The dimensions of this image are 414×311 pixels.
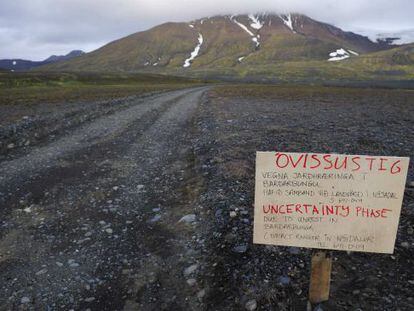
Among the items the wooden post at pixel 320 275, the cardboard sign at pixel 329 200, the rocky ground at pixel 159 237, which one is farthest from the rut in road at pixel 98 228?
the cardboard sign at pixel 329 200

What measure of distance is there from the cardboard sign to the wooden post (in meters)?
0.26

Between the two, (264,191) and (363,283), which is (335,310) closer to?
(363,283)

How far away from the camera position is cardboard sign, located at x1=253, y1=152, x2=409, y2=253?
512 cm

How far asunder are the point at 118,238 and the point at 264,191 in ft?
14.6

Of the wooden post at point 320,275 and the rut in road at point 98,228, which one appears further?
the rut in road at point 98,228

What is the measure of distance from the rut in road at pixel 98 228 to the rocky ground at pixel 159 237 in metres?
0.03

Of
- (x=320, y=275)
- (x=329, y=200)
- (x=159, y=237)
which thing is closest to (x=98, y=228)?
(x=159, y=237)

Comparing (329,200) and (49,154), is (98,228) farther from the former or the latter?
(49,154)

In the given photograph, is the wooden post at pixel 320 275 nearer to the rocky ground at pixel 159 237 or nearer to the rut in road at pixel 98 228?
the rocky ground at pixel 159 237

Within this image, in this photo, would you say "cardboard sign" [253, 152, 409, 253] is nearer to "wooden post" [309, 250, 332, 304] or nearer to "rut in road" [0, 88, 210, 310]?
→ "wooden post" [309, 250, 332, 304]

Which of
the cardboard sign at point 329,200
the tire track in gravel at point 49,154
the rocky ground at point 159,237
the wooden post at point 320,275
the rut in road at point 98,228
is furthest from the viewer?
the tire track in gravel at point 49,154

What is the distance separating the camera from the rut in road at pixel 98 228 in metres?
6.68

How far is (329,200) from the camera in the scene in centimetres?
535

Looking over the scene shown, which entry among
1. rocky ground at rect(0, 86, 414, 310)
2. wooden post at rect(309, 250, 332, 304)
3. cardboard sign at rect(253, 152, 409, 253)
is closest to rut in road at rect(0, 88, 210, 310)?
rocky ground at rect(0, 86, 414, 310)
